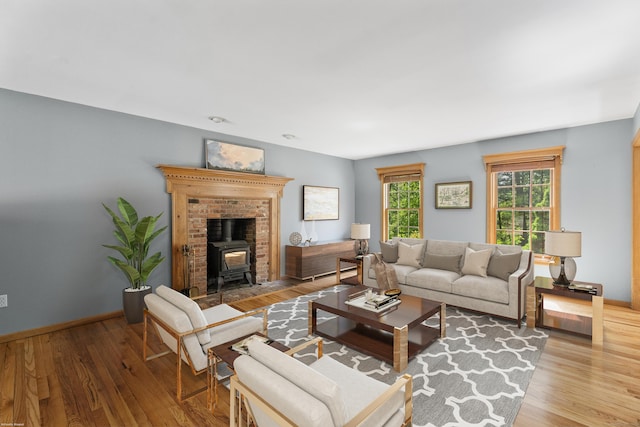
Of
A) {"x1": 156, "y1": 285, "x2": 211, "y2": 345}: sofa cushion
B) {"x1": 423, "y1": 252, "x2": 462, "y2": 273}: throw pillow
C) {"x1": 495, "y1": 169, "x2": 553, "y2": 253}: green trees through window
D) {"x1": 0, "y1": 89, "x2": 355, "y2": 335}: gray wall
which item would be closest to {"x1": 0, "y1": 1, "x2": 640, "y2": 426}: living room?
{"x1": 0, "y1": 89, "x2": 355, "y2": 335}: gray wall

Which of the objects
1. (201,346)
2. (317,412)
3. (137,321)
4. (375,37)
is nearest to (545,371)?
(317,412)

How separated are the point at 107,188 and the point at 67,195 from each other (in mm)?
411

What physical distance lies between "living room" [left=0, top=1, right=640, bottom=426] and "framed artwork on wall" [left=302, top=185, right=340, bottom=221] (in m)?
0.65

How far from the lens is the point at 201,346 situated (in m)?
2.33

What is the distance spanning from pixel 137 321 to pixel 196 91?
112 inches

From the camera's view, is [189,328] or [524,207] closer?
[189,328]

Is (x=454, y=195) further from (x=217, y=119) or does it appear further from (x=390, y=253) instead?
(x=217, y=119)

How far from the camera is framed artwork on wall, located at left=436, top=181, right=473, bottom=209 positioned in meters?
5.72

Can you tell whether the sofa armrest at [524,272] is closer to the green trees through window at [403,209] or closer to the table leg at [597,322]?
the table leg at [597,322]

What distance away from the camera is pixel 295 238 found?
6.02 m

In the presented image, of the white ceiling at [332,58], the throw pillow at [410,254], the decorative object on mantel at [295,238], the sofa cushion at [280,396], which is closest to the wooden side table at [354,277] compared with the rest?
the throw pillow at [410,254]

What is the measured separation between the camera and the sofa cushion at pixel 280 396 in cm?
119

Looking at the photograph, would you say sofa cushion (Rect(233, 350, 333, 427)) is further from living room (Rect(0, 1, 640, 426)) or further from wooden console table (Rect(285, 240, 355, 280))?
wooden console table (Rect(285, 240, 355, 280))

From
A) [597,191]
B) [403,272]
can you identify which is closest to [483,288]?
[403,272]
